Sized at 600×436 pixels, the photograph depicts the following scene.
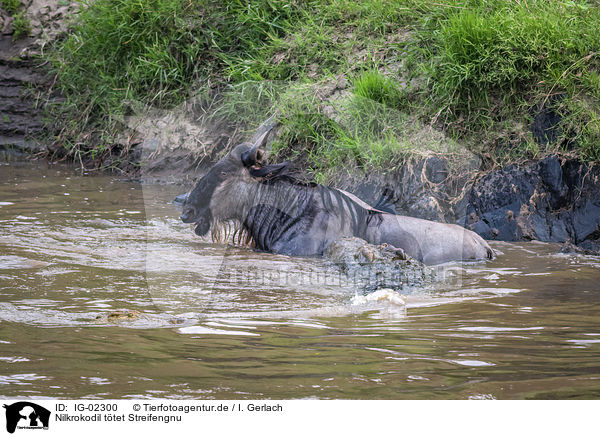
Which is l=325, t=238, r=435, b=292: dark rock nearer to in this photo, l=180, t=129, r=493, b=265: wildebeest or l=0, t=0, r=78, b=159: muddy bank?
l=180, t=129, r=493, b=265: wildebeest

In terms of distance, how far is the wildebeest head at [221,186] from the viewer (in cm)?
630

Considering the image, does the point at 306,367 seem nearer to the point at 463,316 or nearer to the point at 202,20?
the point at 463,316

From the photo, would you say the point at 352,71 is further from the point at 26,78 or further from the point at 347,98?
the point at 26,78

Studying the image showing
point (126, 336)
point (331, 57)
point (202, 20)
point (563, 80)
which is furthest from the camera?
point (202, 20)

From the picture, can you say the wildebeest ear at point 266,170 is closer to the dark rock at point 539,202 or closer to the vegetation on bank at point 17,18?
the dark rock at point 539,202

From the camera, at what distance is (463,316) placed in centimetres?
406

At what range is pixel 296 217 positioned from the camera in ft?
20.4

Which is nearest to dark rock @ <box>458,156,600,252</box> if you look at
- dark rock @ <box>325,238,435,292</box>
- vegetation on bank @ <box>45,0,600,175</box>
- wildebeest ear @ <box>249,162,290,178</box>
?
vegetation on bank @ <box>45,0,600,175</box>

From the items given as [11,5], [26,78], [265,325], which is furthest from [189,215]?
[11,5]

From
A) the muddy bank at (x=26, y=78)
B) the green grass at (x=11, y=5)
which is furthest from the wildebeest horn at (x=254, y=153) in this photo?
the green grass at (x=11, y=5)

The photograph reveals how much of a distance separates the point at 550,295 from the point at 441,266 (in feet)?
3.88

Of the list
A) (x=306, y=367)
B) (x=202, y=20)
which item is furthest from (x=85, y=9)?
(x=306, y=367)
